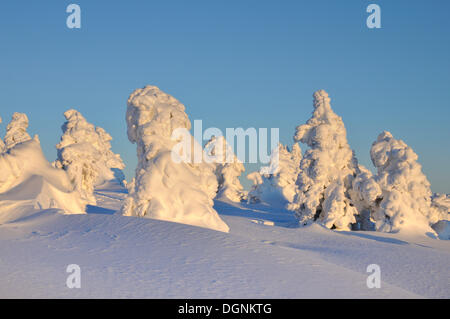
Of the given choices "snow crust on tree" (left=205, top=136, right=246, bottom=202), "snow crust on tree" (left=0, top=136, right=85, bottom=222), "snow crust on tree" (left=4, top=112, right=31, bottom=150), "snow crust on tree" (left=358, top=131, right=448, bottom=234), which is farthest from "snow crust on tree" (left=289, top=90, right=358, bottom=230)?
"snow crust on tree" (left=4, top=112, right=31, bottom=150)

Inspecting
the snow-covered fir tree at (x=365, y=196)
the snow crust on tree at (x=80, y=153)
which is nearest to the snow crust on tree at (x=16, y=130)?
the snow crust on tree at (x=80, y=153)

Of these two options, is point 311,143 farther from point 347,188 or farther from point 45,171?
point 45,171

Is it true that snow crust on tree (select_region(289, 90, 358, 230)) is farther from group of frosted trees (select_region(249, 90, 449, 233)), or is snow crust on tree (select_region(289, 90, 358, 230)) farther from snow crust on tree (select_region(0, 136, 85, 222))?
snow crust on tree (select_region(0, 136, 85, 222))

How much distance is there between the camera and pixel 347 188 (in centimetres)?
2573

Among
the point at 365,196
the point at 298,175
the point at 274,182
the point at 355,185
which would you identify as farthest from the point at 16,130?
the point at 274,182

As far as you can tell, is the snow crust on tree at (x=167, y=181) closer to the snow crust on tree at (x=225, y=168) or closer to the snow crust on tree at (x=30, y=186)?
the snow crust on tree at (x=30, y=186)

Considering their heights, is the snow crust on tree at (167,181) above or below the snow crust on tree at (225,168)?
Result: above

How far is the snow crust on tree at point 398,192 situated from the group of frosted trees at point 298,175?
55mm

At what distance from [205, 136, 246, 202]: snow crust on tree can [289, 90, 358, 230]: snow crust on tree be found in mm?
18975

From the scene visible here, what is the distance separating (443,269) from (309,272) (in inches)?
268

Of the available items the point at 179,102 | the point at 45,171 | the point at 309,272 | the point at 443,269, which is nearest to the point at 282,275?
the point at 309,272

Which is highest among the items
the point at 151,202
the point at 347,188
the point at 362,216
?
the point at 151,202

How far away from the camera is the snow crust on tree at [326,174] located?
944 inches

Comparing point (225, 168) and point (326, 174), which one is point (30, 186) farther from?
point (225, 168)
